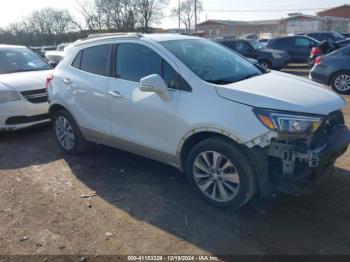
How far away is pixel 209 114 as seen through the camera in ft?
11.3

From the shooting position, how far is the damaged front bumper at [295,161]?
315cm

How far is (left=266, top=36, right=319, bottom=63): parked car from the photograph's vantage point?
17.0 meters

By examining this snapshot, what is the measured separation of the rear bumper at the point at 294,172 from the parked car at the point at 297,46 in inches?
590

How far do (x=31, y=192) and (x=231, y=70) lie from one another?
291 cm

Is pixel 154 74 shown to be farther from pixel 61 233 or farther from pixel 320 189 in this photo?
pixel 320 189

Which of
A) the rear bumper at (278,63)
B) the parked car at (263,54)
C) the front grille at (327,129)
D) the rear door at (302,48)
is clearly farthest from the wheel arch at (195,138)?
the rear door at (302,48)

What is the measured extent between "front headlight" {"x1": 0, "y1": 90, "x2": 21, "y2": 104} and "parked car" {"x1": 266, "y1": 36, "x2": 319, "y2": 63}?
14218 mm

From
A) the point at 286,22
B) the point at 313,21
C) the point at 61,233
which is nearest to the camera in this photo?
the point at 61,233

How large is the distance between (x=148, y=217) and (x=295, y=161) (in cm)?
160

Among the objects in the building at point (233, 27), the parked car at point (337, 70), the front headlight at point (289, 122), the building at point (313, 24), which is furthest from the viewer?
the building at point (233, 27)

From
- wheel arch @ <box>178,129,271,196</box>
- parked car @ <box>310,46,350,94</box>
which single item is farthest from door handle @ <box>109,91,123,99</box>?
parked car @ <box>310,46,350,94</box>

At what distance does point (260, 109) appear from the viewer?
3195 mm

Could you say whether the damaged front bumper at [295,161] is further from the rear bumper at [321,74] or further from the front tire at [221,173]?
the rear bumper at [321,74]

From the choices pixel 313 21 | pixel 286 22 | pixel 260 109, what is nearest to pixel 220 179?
pixel 260 109
